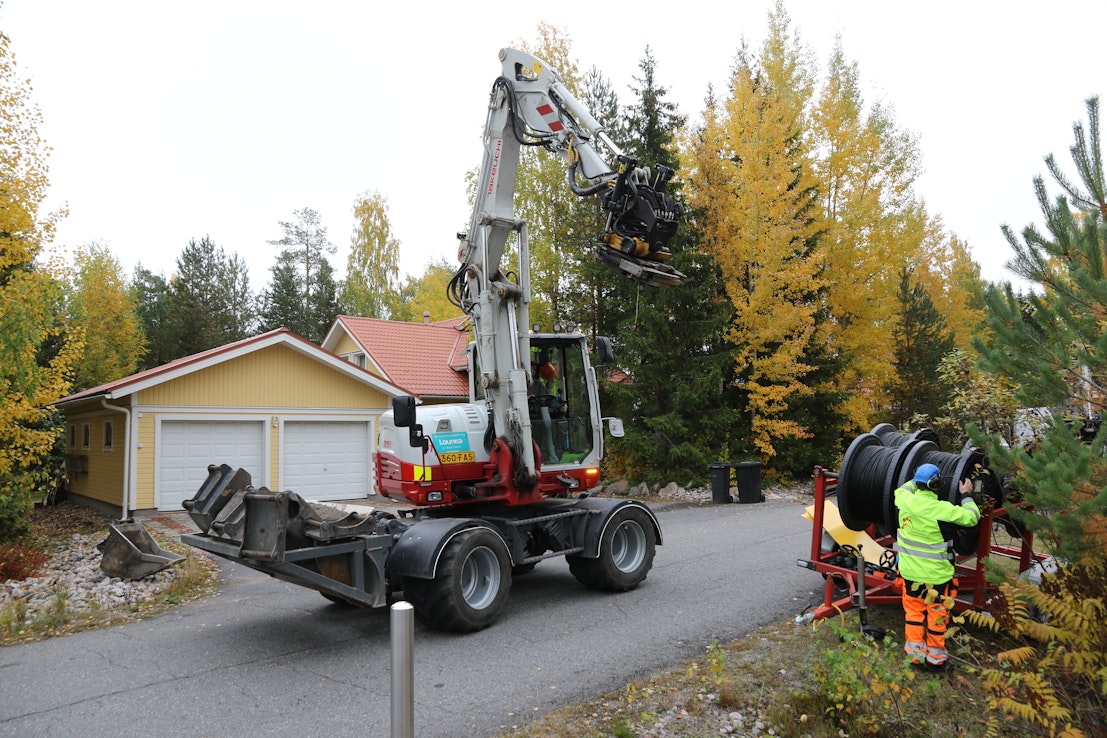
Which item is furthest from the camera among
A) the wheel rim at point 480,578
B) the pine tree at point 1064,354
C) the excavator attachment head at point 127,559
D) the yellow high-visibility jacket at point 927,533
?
the excavator attachment head at point 127,559

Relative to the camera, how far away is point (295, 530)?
6.62m

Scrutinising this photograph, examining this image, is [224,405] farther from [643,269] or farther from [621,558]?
[643,269]

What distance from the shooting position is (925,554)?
6.10m

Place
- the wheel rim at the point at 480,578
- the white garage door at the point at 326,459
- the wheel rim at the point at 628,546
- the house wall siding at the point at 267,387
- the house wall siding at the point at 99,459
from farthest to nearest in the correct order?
1. the white garage door at the point at 326,459
2. the house wall siding at the point at 99,459
3. the house wall siding at the point at 267,387
4. the wheel rim at the point at 628,546
5. the wheel rim at the point at 480,578

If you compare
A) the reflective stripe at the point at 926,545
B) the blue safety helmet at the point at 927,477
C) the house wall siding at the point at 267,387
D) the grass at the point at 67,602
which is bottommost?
the grass at the point at 67,602

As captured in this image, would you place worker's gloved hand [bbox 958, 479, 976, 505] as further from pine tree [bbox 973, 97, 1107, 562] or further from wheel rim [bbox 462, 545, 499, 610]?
wheel rim [bbox 462, 545, 499, 610]

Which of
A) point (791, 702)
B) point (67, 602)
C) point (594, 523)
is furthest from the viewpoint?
point (67, 602)

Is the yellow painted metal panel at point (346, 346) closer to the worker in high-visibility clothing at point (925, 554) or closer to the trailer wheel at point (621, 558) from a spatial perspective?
the trailer wheel at point (621, 558)

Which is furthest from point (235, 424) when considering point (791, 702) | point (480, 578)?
point (791, 702)

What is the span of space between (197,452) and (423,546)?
13029mm

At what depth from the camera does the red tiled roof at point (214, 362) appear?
1680 centimetres

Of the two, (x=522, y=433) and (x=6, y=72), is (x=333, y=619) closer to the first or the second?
(x=522, y=433)

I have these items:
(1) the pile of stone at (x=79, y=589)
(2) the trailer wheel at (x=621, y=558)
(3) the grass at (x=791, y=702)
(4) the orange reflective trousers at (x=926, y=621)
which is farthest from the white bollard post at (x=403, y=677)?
(1) the pile of stone at (x=79, y=589)

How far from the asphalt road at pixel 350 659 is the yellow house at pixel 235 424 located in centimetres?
868
